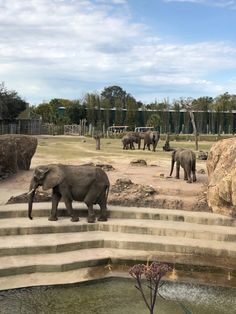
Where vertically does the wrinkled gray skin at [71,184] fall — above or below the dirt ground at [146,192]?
above

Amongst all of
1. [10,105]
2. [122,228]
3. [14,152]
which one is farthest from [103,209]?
[10,105]

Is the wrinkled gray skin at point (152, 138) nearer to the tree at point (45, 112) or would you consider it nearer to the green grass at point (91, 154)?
the green grass at point (91, 154)

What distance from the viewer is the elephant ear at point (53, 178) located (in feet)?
29.4

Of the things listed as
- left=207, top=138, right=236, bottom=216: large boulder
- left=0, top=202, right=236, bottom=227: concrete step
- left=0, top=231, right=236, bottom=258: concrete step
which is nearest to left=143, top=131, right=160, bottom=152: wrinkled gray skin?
left=207, top=138, right=236, bottom=216: large boulder

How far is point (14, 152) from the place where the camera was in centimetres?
1428

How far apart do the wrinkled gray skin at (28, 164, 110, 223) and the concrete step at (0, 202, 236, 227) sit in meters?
0.47

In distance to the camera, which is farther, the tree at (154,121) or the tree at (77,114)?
the tree at (77,114)

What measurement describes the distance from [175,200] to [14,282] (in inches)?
190

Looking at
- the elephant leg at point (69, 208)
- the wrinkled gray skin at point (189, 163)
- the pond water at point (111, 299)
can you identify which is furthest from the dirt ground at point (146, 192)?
the pond water at point (111, 299)

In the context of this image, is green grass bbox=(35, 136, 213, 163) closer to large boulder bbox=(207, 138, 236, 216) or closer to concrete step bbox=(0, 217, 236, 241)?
large boulder bbox=(207, 138, 236, 216)

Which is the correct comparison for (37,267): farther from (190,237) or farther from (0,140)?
(0,140)

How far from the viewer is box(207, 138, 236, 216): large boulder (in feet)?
30.7

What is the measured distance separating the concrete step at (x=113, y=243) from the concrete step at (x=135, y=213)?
86 cm

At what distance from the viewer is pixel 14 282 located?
7000 millimetres
